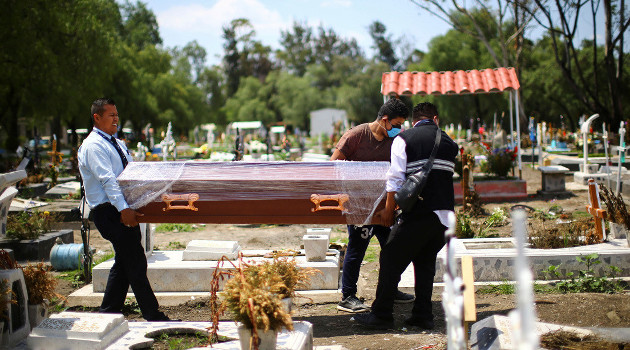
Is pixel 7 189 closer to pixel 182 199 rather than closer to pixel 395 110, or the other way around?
pixel 182 199

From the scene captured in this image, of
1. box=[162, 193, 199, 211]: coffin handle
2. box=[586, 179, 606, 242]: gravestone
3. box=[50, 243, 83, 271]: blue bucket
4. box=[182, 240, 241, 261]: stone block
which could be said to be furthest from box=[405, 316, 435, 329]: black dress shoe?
box=[50, 243, 83, 271]: blue bucket

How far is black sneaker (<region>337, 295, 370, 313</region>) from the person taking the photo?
5.97 meters

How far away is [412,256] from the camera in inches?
207

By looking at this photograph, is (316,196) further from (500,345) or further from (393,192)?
(500,345)

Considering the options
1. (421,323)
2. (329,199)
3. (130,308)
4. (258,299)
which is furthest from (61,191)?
(258,299)

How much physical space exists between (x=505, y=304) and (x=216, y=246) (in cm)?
326

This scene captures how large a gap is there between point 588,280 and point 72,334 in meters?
4.88

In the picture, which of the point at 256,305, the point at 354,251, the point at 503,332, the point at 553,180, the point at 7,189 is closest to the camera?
the point at 256,305

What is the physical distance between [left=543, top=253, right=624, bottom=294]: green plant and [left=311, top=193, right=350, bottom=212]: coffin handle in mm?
2517

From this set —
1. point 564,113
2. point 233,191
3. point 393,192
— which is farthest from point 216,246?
point 564,113

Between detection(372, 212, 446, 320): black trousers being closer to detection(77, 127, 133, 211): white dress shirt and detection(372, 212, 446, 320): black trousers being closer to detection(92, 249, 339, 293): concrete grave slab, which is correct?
detection(92, 249, 339, 293): concrete grave slab

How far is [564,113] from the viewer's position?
54.6 m

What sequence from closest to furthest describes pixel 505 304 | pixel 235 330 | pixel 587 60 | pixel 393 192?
pixel 235 330
pixel 393 192
pixel 505 304
pixel 587 60

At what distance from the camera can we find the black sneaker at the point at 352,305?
597 centimetres
